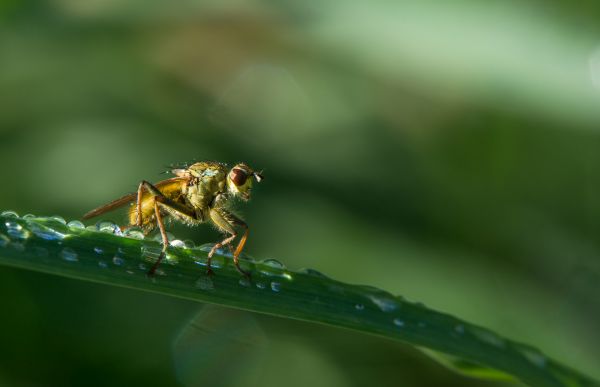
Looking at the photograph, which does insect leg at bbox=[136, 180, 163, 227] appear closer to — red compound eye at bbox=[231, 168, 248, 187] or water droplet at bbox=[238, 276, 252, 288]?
red compound eye at bbox=[231, 168, 248, 187]

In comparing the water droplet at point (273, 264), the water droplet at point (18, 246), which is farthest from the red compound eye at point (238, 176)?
the water droplet at point (18, 246)

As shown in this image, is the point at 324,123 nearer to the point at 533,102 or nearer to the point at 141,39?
the point at 141,39

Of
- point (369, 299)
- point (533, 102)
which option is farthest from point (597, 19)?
point (369, 299)

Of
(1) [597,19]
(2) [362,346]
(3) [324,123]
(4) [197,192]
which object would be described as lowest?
(2) [362,346]

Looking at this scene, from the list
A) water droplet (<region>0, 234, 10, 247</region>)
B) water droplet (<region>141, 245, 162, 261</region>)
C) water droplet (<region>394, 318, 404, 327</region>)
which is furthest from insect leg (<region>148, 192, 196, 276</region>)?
water droplet (<region>394, 318, 404, 327</region>)

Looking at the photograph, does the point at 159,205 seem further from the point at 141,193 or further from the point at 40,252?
the point at 40,252

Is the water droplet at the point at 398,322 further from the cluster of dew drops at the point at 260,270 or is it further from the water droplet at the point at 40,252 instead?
the water droplet at the point at 40,252
